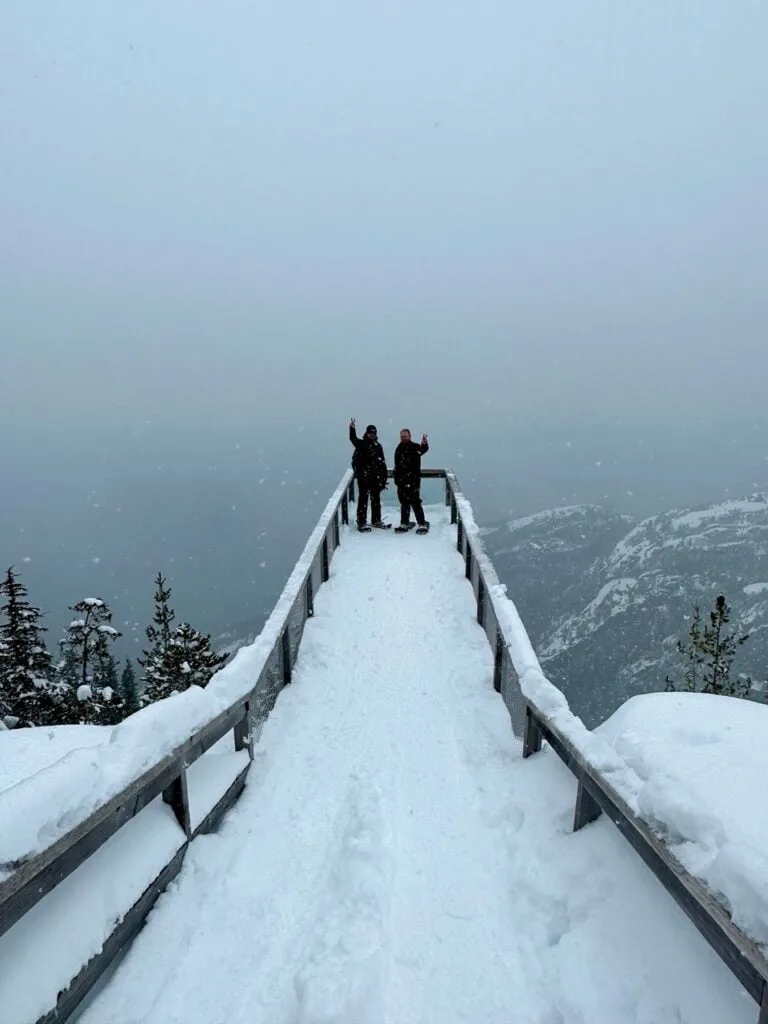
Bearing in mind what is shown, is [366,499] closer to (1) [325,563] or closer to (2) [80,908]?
(1) [325,563]

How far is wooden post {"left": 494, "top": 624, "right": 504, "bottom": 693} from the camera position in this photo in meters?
5.93

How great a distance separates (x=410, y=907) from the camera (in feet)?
10.6

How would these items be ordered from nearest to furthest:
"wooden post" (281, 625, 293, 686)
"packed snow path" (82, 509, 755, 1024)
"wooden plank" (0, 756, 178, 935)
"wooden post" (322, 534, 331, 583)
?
1. "wooden plank" (0, 756, 178, 935)
2. "packed snow path" (82, 509, 755, 1024)
3. "wooden post" (281, 625, 293, 686)
4. "wooden post" (322, 534, 331, 583)

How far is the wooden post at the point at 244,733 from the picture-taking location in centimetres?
464

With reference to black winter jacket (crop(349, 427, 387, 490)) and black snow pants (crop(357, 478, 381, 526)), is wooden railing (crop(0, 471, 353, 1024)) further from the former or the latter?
black snow pants (crop(357, 478, 381, 526))

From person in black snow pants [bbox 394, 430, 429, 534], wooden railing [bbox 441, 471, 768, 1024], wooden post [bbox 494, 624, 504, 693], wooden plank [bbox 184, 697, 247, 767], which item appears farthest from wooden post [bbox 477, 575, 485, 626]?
person in black snow pants [bbox 394, 430, 429, 534]

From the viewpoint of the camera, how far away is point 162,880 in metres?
3.11

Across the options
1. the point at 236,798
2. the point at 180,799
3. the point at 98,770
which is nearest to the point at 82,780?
the point at 98,770

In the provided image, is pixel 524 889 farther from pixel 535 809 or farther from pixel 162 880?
pixel 162 880

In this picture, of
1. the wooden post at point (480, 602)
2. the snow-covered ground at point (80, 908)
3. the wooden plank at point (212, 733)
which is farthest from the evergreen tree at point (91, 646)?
the snow-covered ground at point (80, 908)

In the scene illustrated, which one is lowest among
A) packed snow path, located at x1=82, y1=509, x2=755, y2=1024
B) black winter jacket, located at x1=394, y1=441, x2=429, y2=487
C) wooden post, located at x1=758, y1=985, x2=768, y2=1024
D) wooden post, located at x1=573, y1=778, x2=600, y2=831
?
packed snow path, located at x1=82, y1=509, x2=755, y2=1024

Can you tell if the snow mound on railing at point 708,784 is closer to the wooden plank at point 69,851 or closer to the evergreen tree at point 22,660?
the wooden plank at point 69,851

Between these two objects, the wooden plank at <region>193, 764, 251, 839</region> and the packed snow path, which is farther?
the wooden plank at <region>193, 764, 251, 839</region>

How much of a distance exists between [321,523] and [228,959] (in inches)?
274
